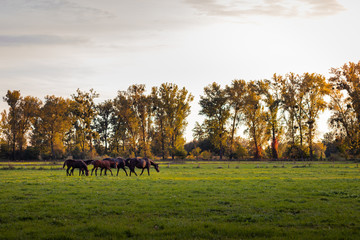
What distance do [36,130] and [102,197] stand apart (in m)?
80.7

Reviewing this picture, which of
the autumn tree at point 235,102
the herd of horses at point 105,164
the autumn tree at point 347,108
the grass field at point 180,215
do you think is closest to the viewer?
the grass field at point 180,215

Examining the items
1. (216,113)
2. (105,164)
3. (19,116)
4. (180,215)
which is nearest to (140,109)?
(216,113)

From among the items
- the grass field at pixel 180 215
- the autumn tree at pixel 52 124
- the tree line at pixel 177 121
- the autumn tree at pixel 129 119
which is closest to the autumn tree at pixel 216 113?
the tree line at pixel 177 121

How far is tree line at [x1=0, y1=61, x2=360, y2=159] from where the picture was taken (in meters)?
77.3

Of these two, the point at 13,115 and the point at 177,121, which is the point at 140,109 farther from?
the point at 13,115

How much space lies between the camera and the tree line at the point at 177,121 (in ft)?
254

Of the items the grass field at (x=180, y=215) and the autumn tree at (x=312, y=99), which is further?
the autumn tree at (x=312, y=99)

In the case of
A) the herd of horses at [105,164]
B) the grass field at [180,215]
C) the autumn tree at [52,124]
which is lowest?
the grass field at [180,215]

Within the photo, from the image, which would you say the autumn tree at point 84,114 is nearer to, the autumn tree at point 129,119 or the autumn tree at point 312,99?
the autumn tree at point 129,119

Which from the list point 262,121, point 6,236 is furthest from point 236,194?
point 262,121

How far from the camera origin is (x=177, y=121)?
282 ft

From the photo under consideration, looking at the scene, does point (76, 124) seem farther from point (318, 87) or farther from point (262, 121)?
point (318, 87)

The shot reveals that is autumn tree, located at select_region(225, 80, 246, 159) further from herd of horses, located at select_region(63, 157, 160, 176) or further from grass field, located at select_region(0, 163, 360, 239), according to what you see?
grass field, located at select_region(0, 163, 360, 239)

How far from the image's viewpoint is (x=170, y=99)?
86438mm
